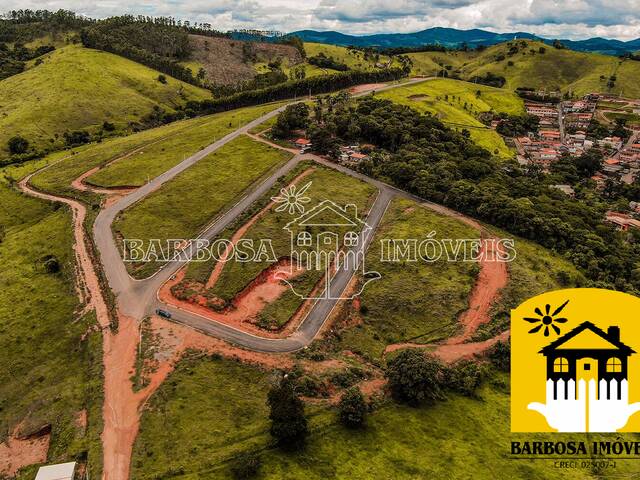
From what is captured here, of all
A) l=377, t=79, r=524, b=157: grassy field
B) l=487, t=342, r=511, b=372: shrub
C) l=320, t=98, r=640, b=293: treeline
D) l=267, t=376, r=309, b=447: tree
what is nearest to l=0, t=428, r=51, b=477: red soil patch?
l=267, t=376, r=309, b=447: tree

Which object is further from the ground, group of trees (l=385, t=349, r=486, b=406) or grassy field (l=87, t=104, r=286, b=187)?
grassy field (l=87, t=104, r=286, b=187)

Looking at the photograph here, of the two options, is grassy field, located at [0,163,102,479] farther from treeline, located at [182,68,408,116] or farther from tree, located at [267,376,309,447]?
treeline, located at [182,68,408,116]

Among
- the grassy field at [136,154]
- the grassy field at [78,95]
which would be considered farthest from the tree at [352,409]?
the grassy field at [78,95]

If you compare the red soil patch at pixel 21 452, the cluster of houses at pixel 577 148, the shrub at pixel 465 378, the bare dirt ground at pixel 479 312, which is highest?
the cluster of houses at pixel 577 148

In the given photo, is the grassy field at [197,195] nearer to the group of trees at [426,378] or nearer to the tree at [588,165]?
the group of trees at [426,378]

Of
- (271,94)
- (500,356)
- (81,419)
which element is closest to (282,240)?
(500,356)

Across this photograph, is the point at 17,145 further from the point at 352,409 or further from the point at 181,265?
the point at 352,409
